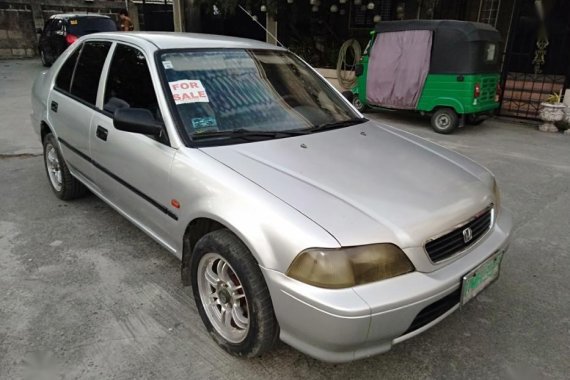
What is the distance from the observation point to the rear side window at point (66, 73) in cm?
380

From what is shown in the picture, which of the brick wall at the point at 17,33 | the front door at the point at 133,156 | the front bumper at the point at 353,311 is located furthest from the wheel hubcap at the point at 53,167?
the brick wall at the point at 17,33

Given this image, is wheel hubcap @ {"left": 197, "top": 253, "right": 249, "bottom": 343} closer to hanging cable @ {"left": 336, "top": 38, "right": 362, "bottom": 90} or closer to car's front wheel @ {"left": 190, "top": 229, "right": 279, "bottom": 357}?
car's front wheel @ {"left": 190, "top": 229, "right": 279, "bottom": 357}

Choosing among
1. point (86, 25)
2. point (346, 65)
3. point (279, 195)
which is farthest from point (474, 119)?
point (86, 25)

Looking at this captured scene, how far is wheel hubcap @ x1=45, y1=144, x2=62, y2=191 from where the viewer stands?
4164 millimetres

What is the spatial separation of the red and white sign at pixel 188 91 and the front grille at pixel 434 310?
1.69 meters

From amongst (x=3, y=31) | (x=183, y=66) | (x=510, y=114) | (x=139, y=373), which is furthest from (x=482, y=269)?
(x=3, y=31)

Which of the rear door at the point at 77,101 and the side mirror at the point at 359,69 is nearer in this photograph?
the rear door at the point at 77,101

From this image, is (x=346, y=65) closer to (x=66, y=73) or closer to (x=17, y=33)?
(x=66, y=73)

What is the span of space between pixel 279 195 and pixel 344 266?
0.45 m

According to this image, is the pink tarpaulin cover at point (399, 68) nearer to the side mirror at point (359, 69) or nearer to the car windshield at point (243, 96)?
the side mirror at point (359, 69)

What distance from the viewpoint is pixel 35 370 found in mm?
2219

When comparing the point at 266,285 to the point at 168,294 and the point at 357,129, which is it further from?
the point at 357,129

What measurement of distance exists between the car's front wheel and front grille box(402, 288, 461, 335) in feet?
2.10

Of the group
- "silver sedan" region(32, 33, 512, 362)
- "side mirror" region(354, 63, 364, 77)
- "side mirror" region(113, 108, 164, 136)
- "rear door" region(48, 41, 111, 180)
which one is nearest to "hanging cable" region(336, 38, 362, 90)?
"side mirror" region(354, 63, 364, 77)
